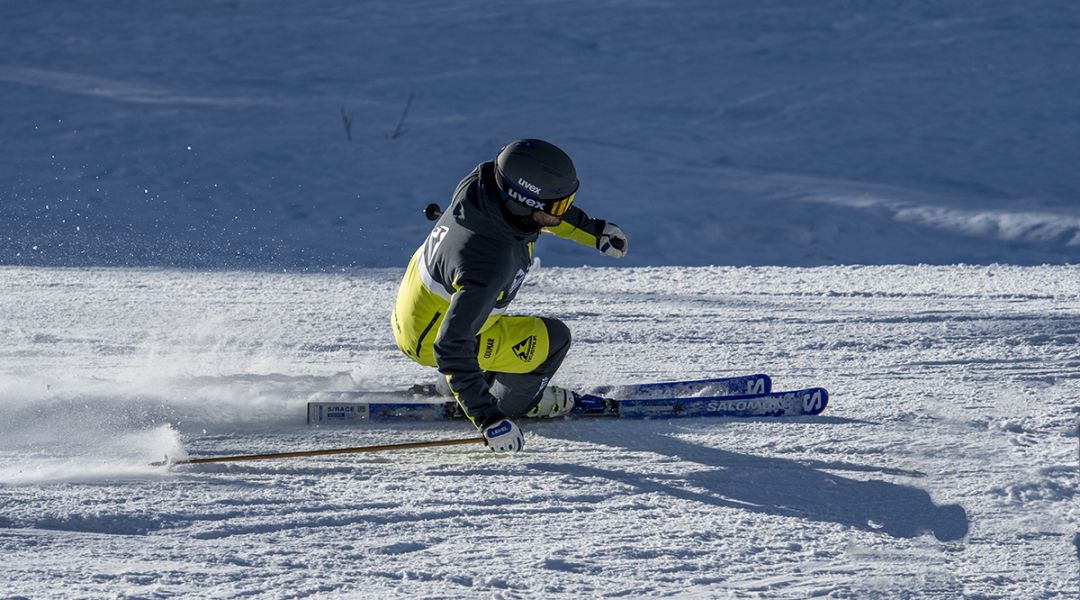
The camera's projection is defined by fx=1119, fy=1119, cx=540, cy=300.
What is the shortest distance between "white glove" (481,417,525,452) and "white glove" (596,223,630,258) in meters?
1.18

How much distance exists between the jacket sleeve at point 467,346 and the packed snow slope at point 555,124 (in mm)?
4441

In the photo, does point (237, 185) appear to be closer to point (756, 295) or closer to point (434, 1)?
point (756, 295)

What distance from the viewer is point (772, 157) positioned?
40.1 ft

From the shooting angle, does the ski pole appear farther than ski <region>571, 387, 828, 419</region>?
No

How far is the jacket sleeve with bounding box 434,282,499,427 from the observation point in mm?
3996

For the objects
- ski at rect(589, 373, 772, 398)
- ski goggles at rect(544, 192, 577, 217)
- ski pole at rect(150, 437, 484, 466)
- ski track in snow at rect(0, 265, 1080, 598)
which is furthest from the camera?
ski at rect(589, 373, 772, 398)

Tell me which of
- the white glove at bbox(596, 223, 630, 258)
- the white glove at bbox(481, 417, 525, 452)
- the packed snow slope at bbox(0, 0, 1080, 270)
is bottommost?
the white glove at bbox(481, 417, 525, 452)

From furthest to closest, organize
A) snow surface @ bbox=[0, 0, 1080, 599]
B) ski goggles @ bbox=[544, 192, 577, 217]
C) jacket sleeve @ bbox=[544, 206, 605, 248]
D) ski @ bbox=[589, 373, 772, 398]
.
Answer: ski @ bbox=[589, 373, 772, 398]
jacket sleeve @ bbox=[544, 206, 605, 248]
ski goggles @ bbox=[544, 192, 577, 217]
snow surface @ bbox=[0, 0, 1080, 599]

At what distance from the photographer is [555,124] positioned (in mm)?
13070

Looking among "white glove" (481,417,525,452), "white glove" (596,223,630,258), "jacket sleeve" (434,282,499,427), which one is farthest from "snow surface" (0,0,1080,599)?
"white glove" (596,223,630,258)

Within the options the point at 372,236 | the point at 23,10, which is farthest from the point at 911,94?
the point at 23,10

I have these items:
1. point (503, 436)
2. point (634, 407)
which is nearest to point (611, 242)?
point (634, 407)

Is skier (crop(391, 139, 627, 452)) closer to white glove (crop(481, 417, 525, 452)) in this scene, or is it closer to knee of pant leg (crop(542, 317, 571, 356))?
white glove (crop(481, 417, 525, 452))

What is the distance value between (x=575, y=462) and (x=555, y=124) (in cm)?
899
